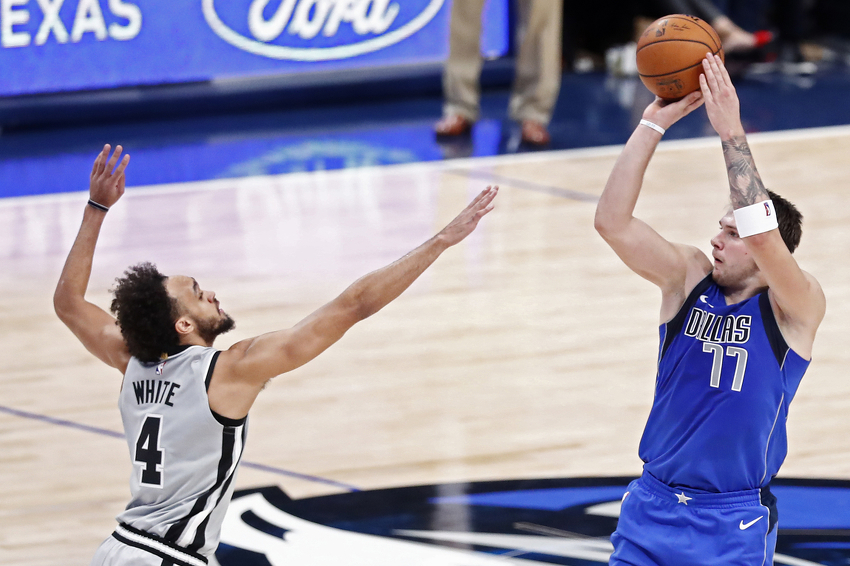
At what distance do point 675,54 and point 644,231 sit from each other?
538 millimetres

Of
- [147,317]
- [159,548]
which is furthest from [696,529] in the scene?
[147,317]

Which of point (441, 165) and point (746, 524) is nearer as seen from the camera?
point (746, 524)

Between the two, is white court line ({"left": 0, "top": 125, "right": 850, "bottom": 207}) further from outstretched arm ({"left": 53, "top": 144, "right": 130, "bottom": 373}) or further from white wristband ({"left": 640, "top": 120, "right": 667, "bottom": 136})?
white wristband ({"left": 640, "top": 120, "right": 667, "bottom": 136})

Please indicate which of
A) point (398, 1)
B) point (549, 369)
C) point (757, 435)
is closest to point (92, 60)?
point (398, 1)

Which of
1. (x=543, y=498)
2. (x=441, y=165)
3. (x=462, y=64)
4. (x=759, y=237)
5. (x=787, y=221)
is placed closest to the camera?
(x=759, y=237)

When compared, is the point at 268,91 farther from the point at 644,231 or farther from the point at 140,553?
the point at 140,553

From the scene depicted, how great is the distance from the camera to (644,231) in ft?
11.2

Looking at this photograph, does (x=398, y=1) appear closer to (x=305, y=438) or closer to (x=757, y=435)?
(x=305, y=438)

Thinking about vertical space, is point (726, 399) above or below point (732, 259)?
below

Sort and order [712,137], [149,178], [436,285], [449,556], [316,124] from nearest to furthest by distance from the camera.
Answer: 1. [449,556]
2. [436,285]
3. [149,178]
4. [712,137]
5. [316,124]

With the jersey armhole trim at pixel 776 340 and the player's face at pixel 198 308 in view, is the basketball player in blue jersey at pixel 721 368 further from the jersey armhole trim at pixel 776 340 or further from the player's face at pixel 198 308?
the player's face at pixel 198 308

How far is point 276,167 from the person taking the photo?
10.1m

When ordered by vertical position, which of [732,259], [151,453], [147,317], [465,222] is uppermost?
[465,222]

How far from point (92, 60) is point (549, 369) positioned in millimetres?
6708
